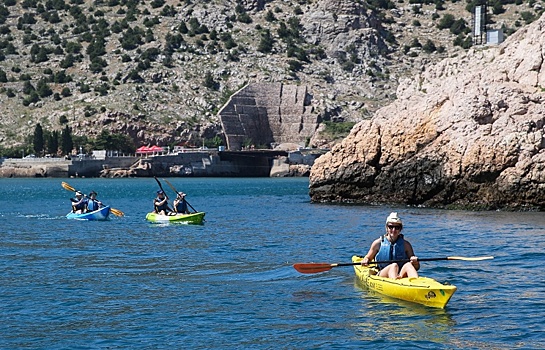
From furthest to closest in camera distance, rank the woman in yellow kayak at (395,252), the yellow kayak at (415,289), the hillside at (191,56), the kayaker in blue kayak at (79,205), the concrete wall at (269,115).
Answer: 1. the concrete wall at (269,115)
2. the hillside at (191,56)
3. the kayaker in blue kayak at (79,205)
4. the woman in yellow kayak at (395,252)
5. the yellow kayak at (415,289)

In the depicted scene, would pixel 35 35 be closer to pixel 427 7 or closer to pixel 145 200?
pixel 427 7

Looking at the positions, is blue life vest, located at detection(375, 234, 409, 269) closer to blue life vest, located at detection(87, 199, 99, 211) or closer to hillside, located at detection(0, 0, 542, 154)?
blue life vest, located at detection(87, 199, 99, 211)

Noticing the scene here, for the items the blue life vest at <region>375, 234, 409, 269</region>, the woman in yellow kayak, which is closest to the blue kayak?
the woman in yellow kayak

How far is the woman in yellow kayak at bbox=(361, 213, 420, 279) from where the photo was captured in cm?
2308

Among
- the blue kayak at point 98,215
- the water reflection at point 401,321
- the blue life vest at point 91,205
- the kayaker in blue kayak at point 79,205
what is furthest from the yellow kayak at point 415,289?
the kayaker in blue kayak at point 79,205

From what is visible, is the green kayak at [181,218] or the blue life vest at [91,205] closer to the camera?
the green kayak at [181,218]

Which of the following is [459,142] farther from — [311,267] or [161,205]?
[311,267]

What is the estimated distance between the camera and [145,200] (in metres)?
72.0

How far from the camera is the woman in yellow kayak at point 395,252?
23078mm

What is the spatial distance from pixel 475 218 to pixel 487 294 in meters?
20.5

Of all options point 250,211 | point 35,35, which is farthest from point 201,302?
point 35,35

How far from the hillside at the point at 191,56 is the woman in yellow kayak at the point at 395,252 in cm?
11212

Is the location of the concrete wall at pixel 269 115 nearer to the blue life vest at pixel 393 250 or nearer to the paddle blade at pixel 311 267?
the paddle blade at pixel 311 267

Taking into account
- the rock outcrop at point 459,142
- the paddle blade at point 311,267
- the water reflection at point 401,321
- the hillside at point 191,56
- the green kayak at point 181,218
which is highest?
the hillside at point 191,56
